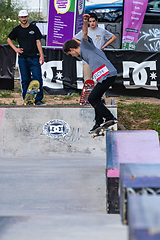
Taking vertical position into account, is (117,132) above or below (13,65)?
below

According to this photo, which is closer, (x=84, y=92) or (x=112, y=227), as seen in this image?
(x=112, y=227)

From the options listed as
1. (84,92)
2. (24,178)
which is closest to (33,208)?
(24,178)

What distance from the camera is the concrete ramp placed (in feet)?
20.6

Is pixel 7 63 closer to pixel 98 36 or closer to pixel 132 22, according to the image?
pixel 98 36

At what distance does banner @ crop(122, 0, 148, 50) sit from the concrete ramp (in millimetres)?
6113

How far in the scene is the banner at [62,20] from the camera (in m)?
10.2

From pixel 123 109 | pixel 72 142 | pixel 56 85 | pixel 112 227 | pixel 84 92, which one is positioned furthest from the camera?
pixel 56 85

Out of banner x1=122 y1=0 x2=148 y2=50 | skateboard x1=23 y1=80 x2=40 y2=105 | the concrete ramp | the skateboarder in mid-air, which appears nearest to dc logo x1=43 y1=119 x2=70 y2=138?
the concrete ramp

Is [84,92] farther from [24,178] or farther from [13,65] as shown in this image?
[13,65]

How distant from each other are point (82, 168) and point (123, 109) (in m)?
3.73

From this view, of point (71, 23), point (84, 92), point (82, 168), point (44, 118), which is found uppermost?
point (71, 23)

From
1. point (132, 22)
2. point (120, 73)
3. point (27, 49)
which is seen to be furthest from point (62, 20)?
point (27, 49)

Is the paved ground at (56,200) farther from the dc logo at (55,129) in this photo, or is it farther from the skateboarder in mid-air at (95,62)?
the skateboarder in mid-air at (95,62)

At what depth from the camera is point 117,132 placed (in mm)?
4848
